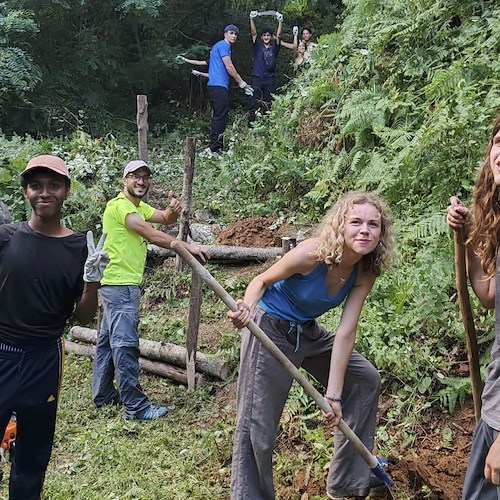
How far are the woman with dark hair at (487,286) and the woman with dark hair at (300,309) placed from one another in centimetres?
73

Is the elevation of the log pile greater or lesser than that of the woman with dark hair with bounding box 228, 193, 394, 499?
lesser

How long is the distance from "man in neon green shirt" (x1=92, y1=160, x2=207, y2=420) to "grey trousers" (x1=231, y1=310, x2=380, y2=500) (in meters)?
2.13

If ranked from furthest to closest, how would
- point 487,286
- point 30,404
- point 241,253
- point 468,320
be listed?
1. point 241,253
2. point 30,404
3. point 468,320
4. point 487,286

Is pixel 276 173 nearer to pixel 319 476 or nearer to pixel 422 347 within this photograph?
pixel 422 347

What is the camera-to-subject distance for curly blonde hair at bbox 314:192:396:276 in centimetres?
318

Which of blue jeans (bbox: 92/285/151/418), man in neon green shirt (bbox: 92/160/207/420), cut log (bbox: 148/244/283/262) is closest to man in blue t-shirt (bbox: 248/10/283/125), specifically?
cut log (bbox: 148/244/283/262)

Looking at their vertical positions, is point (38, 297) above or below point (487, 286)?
below

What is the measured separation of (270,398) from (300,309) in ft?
1.72

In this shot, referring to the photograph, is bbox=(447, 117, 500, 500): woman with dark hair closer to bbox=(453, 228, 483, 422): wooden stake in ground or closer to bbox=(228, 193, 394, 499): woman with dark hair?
bbox=(453, 228, 483, 422): wooden stake in ground

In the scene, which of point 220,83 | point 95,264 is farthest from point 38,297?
point 220,83

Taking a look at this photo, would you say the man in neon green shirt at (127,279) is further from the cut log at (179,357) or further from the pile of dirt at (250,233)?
the pile of dirt at (250,233)

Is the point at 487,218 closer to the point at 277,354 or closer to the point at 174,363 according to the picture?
the point at 277,354

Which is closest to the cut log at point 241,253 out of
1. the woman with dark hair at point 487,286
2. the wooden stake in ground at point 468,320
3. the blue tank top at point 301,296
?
the blue tank top at point 301,296

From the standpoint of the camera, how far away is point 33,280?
325cm
